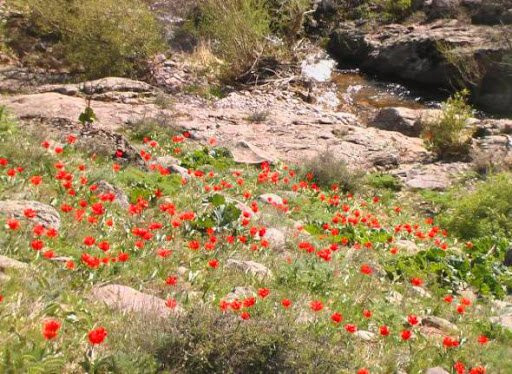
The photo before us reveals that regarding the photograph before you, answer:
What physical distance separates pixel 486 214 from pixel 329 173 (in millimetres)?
2659

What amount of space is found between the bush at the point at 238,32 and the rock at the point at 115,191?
13.3 m

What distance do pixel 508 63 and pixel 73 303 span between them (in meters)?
18.0

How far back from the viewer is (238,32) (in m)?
18.9

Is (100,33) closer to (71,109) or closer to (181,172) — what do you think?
(71,109)

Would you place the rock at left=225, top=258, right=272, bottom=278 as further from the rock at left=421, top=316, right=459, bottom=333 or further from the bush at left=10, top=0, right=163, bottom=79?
the bush at left=10, top=0, right=163, bottom=79

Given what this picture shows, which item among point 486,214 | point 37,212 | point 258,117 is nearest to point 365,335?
point 37,212

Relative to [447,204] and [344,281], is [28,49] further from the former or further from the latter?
[344,281]

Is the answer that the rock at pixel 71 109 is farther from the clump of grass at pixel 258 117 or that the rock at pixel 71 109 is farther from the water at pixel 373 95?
the water at pixel 373 95

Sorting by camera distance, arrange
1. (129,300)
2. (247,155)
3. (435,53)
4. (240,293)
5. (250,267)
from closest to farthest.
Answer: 1. (129,300)
2. (240,293)
3. (250,267)
4. (247,155)
5. (435,53)

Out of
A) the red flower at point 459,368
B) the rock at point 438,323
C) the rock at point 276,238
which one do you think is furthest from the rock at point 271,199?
the red flower at point 459,368

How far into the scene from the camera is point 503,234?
8508mm

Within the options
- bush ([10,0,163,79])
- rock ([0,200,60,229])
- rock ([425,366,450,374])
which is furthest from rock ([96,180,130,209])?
bush ([10,0,163,79])

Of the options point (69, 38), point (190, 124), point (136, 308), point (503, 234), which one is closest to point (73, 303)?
point (136, 308)

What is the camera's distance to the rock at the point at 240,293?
4234 mm
